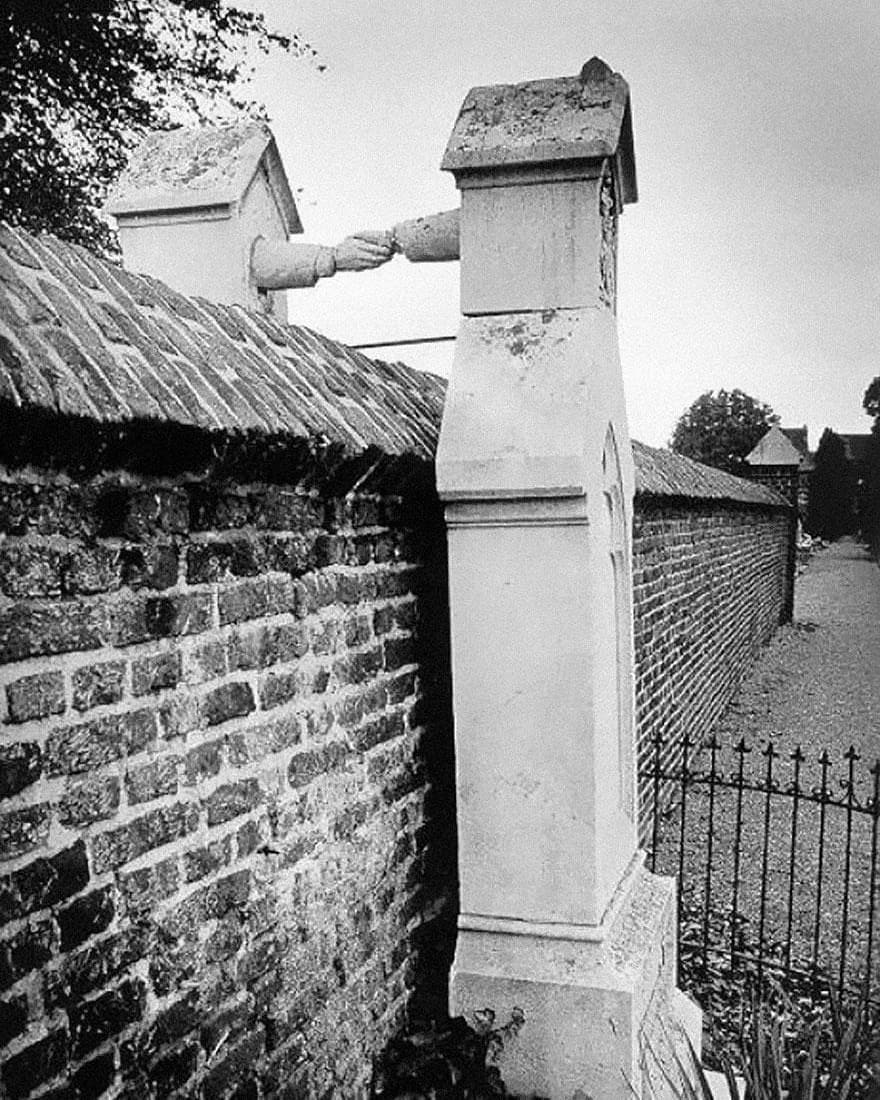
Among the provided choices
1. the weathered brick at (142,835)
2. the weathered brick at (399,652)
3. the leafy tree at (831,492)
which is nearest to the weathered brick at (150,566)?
the weathered brick at (142,835)

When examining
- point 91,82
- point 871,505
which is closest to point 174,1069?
point 91,82

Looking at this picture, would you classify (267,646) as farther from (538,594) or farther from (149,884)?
(538,594)

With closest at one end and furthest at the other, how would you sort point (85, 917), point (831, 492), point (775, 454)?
point (85, 917), point (775, 454), point (831, 492)

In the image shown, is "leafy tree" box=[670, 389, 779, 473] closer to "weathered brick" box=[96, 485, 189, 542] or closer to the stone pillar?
the stone pillar

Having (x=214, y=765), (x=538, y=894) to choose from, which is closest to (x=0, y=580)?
(x=214, y=765)

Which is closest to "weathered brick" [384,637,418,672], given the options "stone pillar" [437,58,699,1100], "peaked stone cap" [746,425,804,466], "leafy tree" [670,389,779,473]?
"stone pillar" [437,58,699,1100]

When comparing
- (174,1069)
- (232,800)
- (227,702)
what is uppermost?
(227,702)

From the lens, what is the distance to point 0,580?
1662 mm

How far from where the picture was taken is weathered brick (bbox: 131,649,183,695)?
6.55 ft

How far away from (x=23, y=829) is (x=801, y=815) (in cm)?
706

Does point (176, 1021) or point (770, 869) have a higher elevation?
point (176, 1021)

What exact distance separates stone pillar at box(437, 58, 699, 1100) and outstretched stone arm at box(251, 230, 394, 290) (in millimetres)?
484

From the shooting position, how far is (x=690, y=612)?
8.70 m

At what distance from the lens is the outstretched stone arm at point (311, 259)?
3.60 metres
